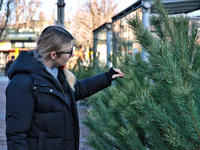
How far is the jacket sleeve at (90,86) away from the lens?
7.59ft

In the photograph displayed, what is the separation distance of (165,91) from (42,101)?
2.81ft

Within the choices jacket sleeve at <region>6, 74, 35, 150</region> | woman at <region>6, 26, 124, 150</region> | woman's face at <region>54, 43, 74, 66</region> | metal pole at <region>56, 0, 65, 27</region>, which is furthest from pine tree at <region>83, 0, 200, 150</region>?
metal pole at <region>56, 0, 65, 27</region>

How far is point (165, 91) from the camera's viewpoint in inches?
53.6

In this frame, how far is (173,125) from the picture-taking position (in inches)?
46.2

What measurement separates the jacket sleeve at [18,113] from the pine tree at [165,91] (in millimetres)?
525

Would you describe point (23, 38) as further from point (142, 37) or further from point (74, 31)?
point (142, 37)

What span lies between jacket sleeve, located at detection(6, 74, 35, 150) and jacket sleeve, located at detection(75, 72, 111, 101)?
63 cm

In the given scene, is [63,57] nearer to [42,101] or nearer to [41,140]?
[42,101]

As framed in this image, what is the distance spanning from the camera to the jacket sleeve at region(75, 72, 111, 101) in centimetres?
231

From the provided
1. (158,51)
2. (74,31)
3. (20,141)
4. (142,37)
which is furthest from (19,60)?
(74,31)

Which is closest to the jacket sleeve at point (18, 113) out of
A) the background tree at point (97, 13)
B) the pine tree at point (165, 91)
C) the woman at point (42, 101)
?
the woman at point (42, 101)

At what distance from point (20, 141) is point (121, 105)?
2.35 feet

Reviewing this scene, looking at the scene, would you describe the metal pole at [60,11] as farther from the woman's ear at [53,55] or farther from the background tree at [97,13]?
the background tree at [97,13]

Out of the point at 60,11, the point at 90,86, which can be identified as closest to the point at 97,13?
the point at 60,11
